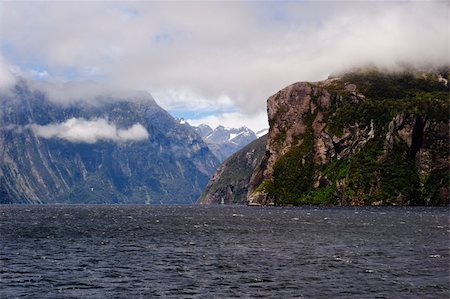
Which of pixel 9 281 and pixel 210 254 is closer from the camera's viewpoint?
pixel 9 281

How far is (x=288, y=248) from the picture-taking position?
106938mm

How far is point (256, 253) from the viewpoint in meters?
99.6

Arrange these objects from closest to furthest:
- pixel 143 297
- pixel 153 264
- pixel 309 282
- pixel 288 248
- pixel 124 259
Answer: pixel 143 297, pixel 309 282, pixel 153 264, pixel 124 259, pixel 288 248

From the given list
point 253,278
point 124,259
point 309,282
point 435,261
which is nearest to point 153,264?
point 124,259

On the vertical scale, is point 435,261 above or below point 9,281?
below

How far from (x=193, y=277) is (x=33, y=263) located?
31043 mm

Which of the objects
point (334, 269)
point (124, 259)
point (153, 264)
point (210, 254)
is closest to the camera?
point (334, 269)

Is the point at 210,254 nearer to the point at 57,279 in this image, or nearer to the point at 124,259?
the point at 124,259

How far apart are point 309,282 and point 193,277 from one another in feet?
53.2

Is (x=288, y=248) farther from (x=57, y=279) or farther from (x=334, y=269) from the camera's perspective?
(x=57, y=279)

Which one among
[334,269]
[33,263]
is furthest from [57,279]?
[334,269]

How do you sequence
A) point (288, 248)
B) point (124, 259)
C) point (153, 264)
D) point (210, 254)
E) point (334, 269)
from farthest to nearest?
point (288, 248)
point (210, 254)
point (124, 259)
point (153, 264)
point (334, 269)

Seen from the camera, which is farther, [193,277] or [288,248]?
[288,248]

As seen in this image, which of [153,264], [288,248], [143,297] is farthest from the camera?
[288,248]
